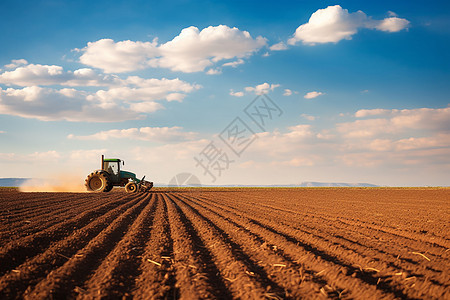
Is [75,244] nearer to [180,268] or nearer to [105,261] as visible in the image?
[105,261]

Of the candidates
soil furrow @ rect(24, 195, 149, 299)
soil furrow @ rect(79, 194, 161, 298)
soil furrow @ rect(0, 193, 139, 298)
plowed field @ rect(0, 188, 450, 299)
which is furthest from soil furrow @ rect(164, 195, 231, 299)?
soil furrow @ rect(0, 193, 139, 298)

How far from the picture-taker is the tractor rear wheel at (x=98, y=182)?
23.8 m

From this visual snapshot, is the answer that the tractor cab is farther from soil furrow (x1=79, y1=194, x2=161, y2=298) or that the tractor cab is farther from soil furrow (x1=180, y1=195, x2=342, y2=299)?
soil furrow (x1=180, y1=195, x2=342, y2=299)

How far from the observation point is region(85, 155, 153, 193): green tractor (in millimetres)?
23859

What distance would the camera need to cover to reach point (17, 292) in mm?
4148

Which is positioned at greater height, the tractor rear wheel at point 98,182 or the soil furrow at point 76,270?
the tractor rear wheel at point 98,182

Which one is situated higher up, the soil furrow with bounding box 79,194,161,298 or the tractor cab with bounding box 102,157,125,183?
the tractor cab with bounding box 102,157,125,183

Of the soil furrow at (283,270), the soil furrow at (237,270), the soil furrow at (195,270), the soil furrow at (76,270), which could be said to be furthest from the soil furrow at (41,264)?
the soil furrow at (283,270)

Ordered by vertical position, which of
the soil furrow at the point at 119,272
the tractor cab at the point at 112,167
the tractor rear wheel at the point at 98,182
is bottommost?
the soil furrow at the point at 119,272

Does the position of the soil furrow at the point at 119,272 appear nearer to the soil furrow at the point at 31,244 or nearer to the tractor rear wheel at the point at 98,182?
the soil furrow at the point at 31,244

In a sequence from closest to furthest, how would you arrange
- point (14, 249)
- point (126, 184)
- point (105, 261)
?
point (105, 261), point (14, 249), point (126, 184)

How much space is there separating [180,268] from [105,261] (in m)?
1.48

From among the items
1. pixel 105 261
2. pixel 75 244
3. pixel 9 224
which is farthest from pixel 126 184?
pixel 105 261

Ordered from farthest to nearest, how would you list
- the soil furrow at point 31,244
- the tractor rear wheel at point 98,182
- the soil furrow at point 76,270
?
the tractor rear wheel at point 98,182
the soil furrow at point 31,244
the soil furrow at point 76,270
